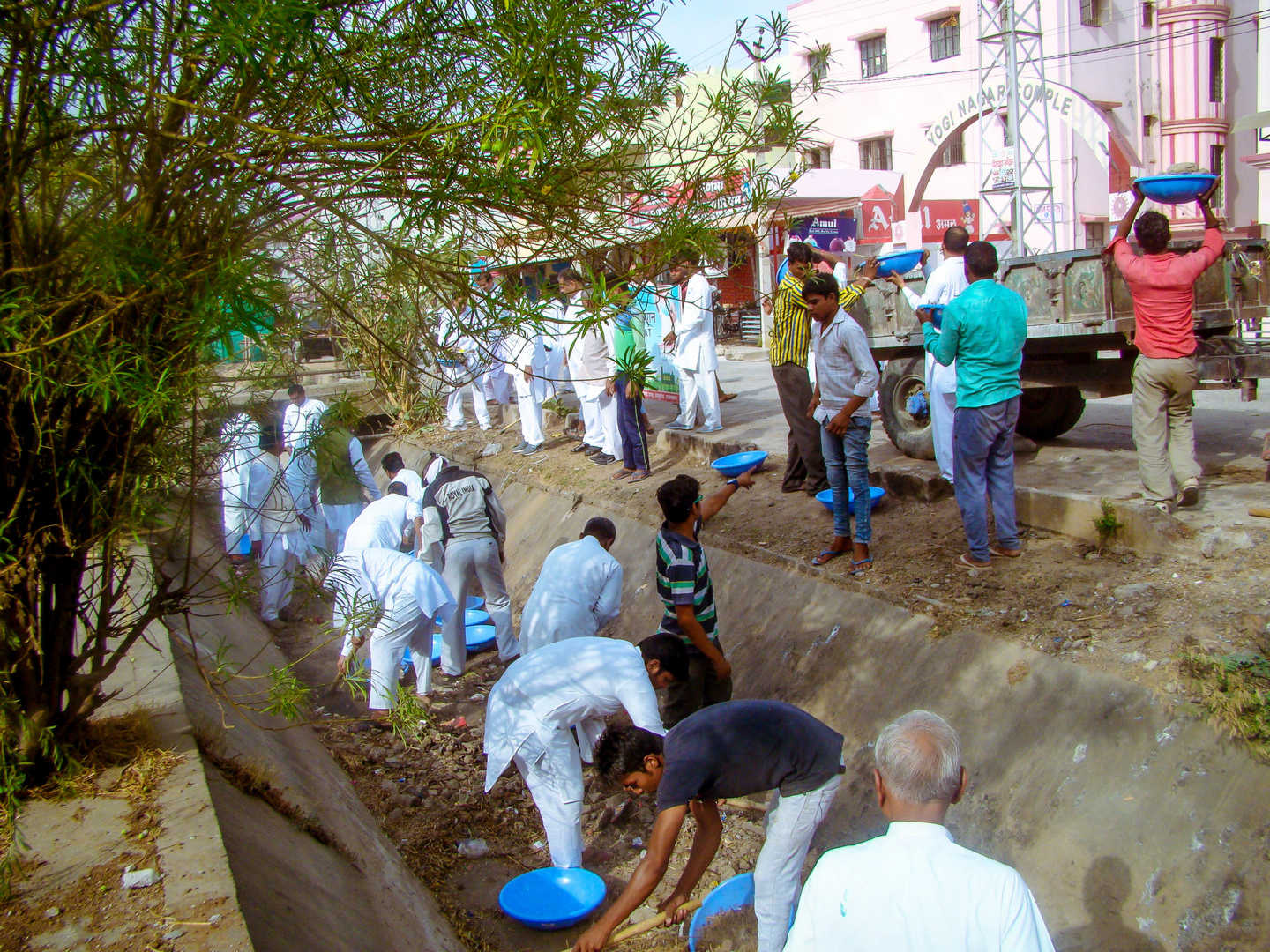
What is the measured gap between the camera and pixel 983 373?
18.3ft

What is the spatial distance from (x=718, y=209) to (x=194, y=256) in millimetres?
1842

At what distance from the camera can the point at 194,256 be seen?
3016 millimetres

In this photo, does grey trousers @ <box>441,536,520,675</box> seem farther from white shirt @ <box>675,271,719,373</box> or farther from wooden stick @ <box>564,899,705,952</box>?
wooden stick @ <box>564,899,705,952</box>

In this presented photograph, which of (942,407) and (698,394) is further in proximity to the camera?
(698,394)

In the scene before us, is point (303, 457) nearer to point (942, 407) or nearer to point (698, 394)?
point (942, 407)

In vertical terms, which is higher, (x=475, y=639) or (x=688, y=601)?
(x=688, y=601)

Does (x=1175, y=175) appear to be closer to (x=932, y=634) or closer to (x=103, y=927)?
(x=932, y=634)

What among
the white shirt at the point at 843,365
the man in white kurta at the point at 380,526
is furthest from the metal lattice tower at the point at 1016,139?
the man in white kurta at the point at 380,526

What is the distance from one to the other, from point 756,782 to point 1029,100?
→ 2011cm

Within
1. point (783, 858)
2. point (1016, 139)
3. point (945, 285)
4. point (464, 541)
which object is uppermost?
point (1016, 139)

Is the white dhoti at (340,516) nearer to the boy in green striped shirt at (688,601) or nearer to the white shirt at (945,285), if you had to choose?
the boy in green striped shirt at (688,601)

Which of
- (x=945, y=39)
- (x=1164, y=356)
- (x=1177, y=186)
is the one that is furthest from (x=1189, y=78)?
(x=1164, y=356)

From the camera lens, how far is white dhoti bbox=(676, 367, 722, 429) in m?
10.5

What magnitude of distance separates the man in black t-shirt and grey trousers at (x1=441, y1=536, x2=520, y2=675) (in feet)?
13.3
